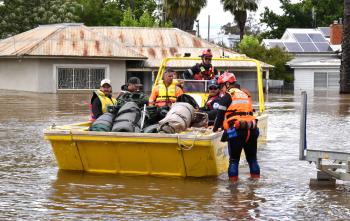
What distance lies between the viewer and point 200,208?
8703mm

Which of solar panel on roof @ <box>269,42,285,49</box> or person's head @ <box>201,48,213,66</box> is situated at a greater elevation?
solar panel on roof @ <box>269,42,285,49</box>

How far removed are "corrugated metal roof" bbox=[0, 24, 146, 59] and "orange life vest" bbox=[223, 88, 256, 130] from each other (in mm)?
32697

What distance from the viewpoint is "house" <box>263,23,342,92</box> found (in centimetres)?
5647

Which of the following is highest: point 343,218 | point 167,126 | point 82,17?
point 82,17

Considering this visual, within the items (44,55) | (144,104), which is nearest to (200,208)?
(144,104)

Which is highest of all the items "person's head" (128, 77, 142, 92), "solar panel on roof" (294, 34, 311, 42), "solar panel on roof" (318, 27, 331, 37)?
"solar panel on roof" (318, 27, 331, 37)

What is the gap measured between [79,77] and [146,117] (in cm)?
3382

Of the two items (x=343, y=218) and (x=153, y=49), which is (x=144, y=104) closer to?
(x=343, y=218)

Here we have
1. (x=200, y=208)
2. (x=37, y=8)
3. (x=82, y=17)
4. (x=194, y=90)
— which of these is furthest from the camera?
(x=82, y=17)

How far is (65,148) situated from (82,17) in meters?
60.0

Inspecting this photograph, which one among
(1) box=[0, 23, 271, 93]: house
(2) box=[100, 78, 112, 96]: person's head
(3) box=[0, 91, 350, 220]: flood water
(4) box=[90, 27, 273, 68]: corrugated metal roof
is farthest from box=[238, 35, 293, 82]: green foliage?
(2) box=[100, 78, 112, 96]: person's head

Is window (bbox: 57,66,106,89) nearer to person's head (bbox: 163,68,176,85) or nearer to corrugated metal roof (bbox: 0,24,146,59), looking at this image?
corrugated metal roof (bbox: 0,24,146,59)

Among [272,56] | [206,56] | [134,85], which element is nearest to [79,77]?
[272,56]

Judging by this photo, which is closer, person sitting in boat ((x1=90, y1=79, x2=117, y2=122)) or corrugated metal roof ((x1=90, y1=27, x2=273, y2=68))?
person sitting in boat ((x1=90, y1=79, x2=117, y2=122))
